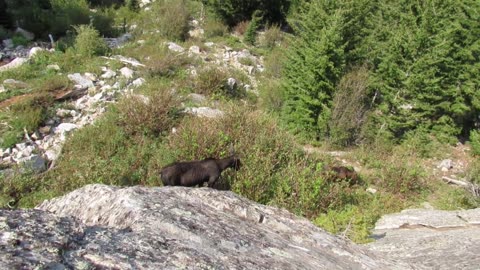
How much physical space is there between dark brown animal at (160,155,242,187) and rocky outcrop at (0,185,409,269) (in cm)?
199

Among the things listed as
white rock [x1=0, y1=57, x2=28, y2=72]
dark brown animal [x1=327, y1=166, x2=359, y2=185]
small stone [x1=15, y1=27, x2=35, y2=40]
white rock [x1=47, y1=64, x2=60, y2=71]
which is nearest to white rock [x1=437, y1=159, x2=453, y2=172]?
dark brown animal [x1=327, y1=166, x2=359, y2=185]

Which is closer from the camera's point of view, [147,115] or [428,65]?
[147,115]

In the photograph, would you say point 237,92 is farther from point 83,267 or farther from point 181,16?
point 83,267

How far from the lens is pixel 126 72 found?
10.9 meters

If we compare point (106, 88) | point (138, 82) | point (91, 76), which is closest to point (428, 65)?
point (138, 82)

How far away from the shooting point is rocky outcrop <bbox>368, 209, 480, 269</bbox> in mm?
3227

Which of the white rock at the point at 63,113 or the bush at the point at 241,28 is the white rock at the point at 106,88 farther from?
the bush at the point at 241,28

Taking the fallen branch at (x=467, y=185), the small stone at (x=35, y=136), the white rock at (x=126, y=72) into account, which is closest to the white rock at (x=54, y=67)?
the white rock at (x=126, y=72)

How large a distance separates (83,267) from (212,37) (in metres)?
15.9

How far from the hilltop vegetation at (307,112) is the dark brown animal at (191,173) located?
412 millimetres

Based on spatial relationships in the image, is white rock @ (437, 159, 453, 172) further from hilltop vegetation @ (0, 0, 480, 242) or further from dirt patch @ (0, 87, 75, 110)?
dirt patch @ (0, 87, 75, 110)

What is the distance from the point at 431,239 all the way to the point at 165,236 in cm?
306

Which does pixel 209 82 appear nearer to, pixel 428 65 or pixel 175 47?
pixel 175 47

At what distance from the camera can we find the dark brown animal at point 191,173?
5262 millimetres
